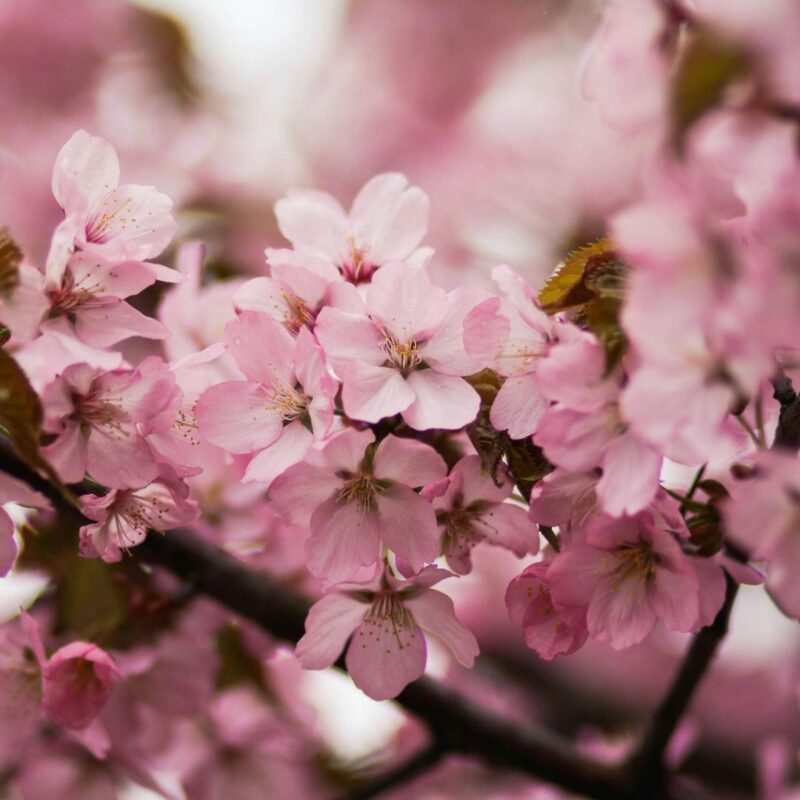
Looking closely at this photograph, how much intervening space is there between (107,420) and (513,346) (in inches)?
10.6

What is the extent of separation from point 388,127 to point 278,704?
101 centimetres

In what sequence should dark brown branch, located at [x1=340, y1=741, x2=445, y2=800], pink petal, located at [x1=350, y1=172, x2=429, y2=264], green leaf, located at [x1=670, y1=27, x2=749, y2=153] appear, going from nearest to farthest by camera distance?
green leaf, located at [x1=670, y1=27, x2=749, y2=153]
pink petal, located at [x1=350, y1=172, x2=429, y2=264]
dark brown branch, located at [x1=340, y1=741, x2=445, y2=800]

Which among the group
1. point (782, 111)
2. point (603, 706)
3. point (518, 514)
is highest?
point (782, 111)

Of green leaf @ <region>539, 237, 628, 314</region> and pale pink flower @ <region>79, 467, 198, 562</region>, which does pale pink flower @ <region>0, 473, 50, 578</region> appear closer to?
pale pink flower @ <region>79, 467, 198, 562</region>

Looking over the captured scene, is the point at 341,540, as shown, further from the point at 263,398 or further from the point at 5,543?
the point at 5,543

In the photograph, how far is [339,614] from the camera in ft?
2.46

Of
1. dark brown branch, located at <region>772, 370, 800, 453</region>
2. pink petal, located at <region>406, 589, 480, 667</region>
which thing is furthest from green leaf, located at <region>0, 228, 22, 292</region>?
dark brown branch, located at <region>772, 370, 800, 453</region>

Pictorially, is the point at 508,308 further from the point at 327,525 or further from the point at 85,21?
the point at 85,21

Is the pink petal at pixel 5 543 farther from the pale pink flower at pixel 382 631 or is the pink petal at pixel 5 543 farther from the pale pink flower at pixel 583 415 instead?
the pale pink flower at pixel 583 415

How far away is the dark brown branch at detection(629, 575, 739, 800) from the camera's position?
0.80 m

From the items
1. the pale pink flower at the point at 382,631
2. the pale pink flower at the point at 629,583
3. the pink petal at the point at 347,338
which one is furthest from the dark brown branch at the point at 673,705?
the pink petal at the point at 347,338

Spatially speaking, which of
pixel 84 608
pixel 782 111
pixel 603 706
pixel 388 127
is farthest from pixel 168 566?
pixel 603 706

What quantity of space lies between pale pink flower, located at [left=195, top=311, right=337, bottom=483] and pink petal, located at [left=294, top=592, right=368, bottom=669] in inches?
5.0

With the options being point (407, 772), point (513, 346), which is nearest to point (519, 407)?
point (513, 346)
